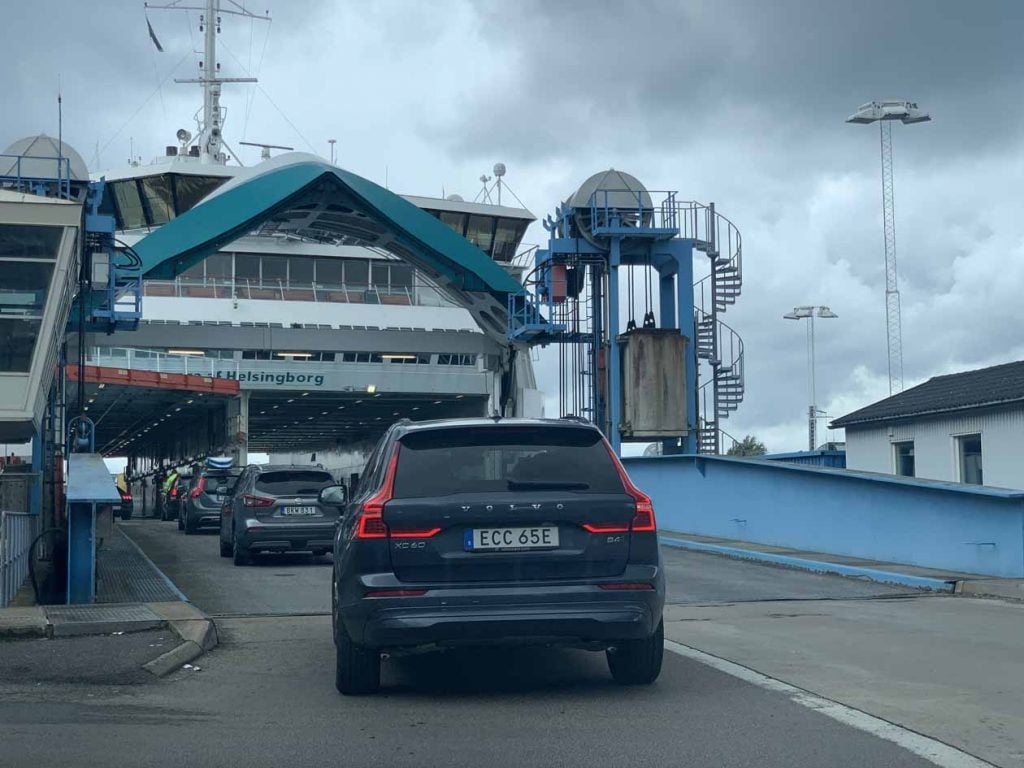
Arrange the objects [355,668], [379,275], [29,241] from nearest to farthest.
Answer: [355,668]
[29,241]
[379,275]

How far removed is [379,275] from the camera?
50281mm

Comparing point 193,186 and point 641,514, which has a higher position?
point 193,186

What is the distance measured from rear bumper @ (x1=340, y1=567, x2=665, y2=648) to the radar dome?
67.6 feet

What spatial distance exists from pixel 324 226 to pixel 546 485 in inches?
993

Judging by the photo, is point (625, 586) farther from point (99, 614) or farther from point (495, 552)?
point (99, 614)

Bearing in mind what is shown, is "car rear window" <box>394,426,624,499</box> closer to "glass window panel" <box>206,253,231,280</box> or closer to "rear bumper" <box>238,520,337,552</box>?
"rear bumper" <box>238,520,337,552</box>

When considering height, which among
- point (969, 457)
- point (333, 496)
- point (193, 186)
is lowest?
point (333, 496)

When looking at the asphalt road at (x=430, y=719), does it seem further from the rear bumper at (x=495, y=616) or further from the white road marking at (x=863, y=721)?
the rear bumper at (x=495, y=616)

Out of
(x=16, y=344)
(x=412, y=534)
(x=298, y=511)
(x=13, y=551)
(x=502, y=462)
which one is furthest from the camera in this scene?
(x=298, y=511)

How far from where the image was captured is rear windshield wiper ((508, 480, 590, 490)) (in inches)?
287

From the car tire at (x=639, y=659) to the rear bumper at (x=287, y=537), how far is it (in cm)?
1075

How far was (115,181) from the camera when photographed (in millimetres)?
45312

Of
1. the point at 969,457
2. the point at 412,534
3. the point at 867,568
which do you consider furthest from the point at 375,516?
the point at 969,457

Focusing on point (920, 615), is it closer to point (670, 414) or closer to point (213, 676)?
point (213, 676)
